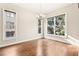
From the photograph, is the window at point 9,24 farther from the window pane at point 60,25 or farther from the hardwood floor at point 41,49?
the window pane at point 60,25

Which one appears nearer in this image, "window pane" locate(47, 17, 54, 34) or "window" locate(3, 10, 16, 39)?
"window" locate(3, 10, 16, 39)

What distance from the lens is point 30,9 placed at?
1614mm

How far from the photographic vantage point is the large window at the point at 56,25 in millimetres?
1615

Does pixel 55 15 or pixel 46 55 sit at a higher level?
pixel 55 15

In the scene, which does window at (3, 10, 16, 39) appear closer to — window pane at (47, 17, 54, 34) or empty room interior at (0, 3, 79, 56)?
empty room interior at (0, 3, 79, 56)

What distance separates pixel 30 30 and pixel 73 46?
68 centimetres

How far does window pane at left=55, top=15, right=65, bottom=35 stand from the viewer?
161 centimetres

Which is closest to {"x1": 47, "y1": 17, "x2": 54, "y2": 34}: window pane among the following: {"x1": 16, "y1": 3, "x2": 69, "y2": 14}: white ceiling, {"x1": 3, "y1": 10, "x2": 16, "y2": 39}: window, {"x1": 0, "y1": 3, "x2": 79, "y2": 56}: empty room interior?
{"x1": 0, "y1": 3, "x2": 79, "y2": 56}: empty room interior

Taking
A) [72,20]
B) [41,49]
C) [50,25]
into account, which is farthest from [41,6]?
[41,49]

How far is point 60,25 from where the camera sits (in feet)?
5.32

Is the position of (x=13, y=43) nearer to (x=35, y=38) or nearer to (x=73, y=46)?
(x=35, y=38)

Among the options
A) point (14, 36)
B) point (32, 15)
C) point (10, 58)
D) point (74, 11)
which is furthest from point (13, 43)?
point (74, 11)

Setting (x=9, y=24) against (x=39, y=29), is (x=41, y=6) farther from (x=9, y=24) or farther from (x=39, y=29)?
(x=9, y=24)

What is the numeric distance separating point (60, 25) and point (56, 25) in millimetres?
60
